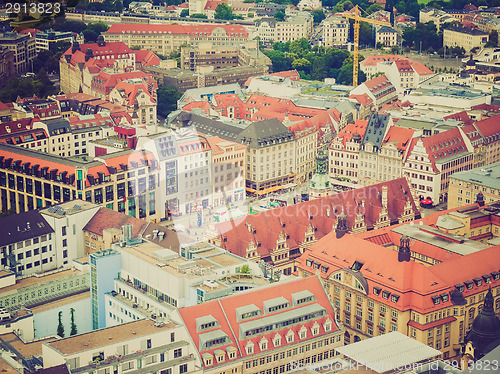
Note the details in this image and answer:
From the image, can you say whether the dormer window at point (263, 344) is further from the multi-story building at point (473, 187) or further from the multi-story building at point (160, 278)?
the multi-story building at point (473, 187)

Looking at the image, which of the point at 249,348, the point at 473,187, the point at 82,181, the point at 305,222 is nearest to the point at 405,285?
the point at 249,348

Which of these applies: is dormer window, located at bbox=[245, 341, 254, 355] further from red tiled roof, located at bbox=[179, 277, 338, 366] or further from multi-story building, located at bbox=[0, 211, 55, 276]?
multi-story building, located at bbox=[0, 211, 55, 276]

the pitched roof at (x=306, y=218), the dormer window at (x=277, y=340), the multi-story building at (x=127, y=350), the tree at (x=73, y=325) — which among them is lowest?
the tree at (x=73, y=325)

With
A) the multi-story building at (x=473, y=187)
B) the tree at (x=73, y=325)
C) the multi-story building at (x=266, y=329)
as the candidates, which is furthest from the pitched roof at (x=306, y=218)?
the multi-story building at (x=266, y=329)

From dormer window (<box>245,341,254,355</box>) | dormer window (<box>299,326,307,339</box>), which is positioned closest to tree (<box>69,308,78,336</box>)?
dormer window (<box>245,341,254,355</box>)

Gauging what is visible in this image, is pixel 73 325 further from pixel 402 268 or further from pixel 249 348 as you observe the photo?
pixel 402 268

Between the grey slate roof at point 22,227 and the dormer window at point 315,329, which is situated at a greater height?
the grey slate roof at point 22,227

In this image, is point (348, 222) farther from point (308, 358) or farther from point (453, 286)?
point (308, 358)
